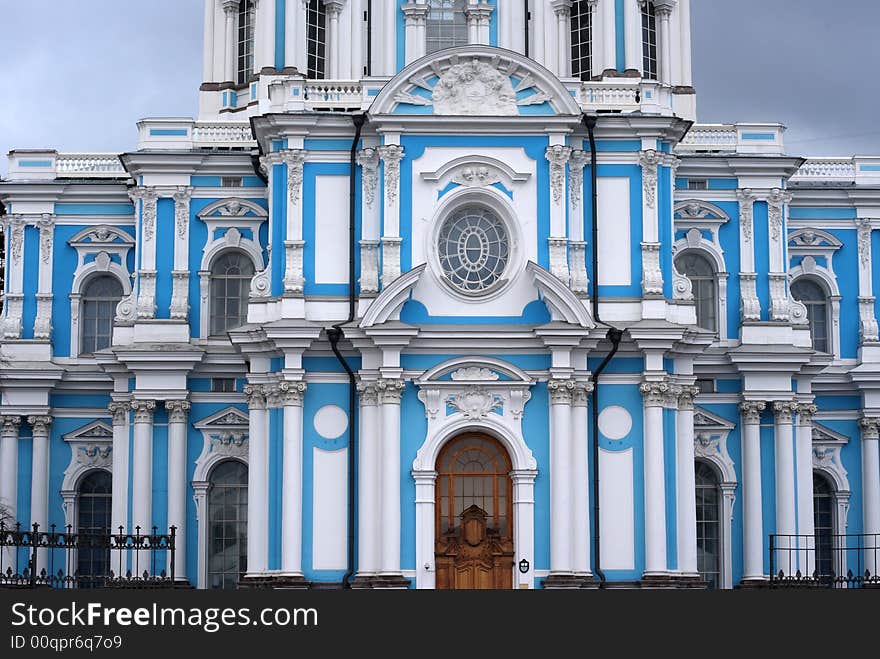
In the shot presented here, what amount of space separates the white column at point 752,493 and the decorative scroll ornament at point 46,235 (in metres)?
19.4

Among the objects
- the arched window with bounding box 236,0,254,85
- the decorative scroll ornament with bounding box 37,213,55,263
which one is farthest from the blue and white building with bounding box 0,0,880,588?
the arched window with bounding box 236,0,254,85

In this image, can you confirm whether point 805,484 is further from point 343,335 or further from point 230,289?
point 230,289

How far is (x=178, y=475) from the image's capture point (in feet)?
169

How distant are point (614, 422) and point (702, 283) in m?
7.09

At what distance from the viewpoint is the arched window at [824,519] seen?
180ft

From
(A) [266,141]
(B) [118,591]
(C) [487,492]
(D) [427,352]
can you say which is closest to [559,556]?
(C) [487,492]

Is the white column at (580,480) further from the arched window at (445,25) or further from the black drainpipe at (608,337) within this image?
the arched window at (445,25)

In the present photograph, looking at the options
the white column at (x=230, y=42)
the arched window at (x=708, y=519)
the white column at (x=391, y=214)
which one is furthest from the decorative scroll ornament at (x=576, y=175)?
the white column at (x=230, y=42)

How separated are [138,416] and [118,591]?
19277 millimetres

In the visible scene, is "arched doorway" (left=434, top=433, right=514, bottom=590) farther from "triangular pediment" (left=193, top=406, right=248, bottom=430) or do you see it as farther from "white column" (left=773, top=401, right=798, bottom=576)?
"white column" (left=773, top=401, right=798, bottom=576)

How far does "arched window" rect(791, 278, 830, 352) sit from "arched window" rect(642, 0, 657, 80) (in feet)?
24.1

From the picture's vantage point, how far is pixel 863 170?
56812mm

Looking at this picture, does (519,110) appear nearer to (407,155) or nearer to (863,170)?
(407,155)

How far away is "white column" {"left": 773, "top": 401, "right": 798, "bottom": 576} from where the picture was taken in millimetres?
51562
